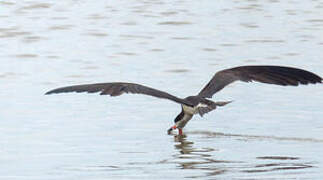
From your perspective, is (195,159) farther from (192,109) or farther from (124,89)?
(124,89)

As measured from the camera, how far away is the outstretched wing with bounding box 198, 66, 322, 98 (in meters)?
10.1

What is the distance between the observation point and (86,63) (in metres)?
14.6

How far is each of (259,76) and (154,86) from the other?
282cm

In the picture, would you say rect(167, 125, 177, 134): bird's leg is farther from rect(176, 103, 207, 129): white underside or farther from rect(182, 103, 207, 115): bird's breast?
rect(182, 103, 207, 115): bird's breast

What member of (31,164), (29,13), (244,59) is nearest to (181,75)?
(244,59)

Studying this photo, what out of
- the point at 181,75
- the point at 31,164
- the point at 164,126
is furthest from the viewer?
the point at 181,75

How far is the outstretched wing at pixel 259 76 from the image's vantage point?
10.1 m

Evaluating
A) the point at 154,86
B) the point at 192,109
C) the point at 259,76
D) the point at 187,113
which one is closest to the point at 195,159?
the point at 192,109

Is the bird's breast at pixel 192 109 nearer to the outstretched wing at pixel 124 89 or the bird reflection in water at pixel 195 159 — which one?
the bird reflection in water at pixel 195 159

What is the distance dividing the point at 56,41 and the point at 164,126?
18.6 feet

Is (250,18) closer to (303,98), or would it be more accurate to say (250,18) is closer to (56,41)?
(56,41)

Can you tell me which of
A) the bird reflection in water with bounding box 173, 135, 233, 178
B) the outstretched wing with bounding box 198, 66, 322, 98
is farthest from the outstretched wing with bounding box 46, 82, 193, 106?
the outstretched wing with bounding box 198, 66, 322, 98

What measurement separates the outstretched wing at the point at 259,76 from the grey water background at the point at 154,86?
1.64ft

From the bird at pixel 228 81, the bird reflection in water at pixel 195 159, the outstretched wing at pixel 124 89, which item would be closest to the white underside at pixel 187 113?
the bird at pixel 228 81
